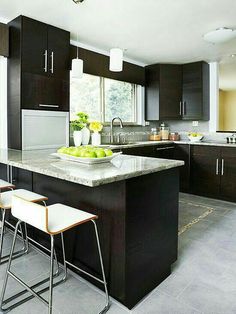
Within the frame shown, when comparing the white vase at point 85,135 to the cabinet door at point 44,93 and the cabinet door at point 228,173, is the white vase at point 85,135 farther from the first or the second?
the cabinet door at point 228,173

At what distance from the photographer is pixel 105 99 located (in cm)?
427

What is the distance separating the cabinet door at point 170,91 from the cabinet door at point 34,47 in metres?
2.37

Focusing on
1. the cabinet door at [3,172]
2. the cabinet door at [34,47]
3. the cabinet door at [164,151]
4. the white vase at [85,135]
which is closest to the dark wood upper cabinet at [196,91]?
the cabinet door at [164,151]

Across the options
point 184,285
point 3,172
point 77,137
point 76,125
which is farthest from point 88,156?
point 76,125

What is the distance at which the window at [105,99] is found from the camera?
3844 millimetres

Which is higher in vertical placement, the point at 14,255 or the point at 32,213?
the point at 32,213

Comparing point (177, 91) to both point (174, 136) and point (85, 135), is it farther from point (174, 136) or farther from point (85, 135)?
point (85, 135)

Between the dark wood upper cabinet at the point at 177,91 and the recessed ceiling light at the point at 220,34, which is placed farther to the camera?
the dark wood upper cabinet at the point at 177,91

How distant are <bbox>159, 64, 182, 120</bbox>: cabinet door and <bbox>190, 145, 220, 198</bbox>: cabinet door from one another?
854 mm

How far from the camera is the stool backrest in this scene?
1.32 meters

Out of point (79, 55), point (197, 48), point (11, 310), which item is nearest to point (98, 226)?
point (11, 310)

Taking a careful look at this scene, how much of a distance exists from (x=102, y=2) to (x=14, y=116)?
1.55 metres

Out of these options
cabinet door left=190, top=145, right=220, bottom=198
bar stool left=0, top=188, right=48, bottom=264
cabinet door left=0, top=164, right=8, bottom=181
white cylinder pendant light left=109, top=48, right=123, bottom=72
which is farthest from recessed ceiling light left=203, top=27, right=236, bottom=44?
cabinet door left=0, top=164, right=8, bottom=181

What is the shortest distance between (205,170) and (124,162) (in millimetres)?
2678
